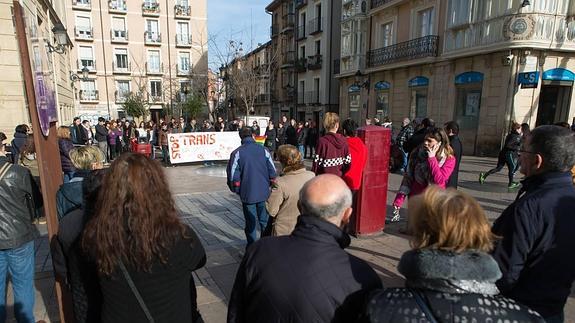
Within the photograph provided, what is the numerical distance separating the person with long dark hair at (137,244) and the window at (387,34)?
22.1m

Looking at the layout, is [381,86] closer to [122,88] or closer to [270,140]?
[270,140]

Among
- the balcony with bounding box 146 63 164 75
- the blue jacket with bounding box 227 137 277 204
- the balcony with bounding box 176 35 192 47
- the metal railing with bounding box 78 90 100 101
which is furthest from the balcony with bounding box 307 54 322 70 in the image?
the blue jacket with bounding box 227 137 277 204

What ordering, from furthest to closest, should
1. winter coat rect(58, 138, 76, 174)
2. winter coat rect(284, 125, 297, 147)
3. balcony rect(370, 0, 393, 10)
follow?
balcony rect(370, 0, 393, 10), winter coat rect(284, 125, 297, 147), winter coat rect(58, 138, 76, 174)

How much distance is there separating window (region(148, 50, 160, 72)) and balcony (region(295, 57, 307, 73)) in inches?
684

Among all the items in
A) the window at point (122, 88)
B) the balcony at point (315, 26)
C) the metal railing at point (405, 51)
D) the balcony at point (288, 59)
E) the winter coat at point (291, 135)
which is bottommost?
the winter coat at point (291, 135)

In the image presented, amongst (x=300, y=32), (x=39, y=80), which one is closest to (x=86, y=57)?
(x=300, y=32)

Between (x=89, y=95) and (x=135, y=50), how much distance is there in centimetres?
718

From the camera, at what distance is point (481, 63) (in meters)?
15.1

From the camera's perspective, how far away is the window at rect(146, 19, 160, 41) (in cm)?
4062

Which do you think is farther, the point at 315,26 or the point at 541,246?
the point at 315,26

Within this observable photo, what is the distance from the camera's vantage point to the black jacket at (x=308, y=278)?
1.42 meters

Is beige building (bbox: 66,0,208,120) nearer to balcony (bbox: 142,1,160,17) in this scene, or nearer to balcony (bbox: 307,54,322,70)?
balcony (bbox: 142,1,160,17)

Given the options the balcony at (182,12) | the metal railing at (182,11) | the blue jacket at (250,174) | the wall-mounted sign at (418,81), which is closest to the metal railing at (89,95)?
the balcony at (182,12)

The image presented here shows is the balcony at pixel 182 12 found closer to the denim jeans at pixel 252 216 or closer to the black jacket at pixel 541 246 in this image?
the denim jeans at pixel 252 216
